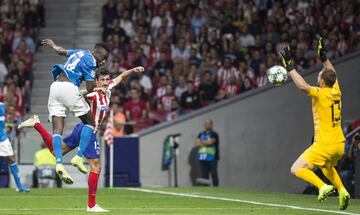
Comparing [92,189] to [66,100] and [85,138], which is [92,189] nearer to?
[85,138]

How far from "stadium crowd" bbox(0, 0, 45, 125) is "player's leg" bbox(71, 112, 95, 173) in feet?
39.1

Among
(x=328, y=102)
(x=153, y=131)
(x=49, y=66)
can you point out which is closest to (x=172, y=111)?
(x=153, y=131)

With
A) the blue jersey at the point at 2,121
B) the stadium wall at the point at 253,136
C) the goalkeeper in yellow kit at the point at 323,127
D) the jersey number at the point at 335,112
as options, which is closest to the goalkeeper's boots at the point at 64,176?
the goalkeeper in yellow kit at the point at 323,127

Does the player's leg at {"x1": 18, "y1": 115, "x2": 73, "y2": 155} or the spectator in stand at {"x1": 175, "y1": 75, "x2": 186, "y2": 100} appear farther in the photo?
the spectator in stand at {"x1": 175, "y1": 75, "x2": 186, "y2": 100}

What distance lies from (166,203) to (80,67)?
3.43 meters

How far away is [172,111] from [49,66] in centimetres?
523

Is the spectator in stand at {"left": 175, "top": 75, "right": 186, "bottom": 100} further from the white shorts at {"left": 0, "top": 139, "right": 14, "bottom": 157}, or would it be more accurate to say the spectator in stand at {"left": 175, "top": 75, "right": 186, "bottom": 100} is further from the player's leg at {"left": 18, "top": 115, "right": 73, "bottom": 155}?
the player's leg at {"left": 18, "top": 115, "right": 73, "bottom": 155}

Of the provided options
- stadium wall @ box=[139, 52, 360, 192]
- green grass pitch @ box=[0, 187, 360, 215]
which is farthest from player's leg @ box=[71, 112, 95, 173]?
stadium wall @ box=[139, 52, 360, 192]

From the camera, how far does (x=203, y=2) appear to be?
32656 millimetres

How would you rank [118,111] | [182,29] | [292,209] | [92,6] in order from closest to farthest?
[292,209]
[118,111]
[182,29]
[92,6]

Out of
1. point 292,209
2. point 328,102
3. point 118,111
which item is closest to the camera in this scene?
point 328,102

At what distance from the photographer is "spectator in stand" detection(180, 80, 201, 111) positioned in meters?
29.6

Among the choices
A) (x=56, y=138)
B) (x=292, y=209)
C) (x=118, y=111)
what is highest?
(x=118, y=111)

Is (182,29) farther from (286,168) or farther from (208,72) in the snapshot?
(286,168)
